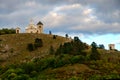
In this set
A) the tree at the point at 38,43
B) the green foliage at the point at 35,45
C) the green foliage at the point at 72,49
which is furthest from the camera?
the tree at the point at 38,43

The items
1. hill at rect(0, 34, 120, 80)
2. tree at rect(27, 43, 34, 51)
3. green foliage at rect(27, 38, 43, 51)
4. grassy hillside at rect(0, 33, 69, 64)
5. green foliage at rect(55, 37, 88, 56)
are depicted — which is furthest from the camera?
green foliage at rect(27, 38, 43, 51)

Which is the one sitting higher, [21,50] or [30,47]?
[30,47]

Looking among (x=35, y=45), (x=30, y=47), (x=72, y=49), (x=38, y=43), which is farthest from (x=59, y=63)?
(x=38, y=43)

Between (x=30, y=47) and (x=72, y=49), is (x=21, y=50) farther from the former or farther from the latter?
(x=72, y=49)

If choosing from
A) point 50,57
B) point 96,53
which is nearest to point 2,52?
point 50,57

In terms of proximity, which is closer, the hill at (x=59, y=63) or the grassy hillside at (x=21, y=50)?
the hill at (x=59, y=63)

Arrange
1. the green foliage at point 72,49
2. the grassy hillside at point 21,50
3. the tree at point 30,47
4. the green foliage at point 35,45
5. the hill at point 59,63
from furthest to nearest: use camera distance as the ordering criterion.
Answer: the green foliage at point 35,45 → the tree at point 30,47 → the grassy hillside at point 21,50 → the green foliage at point 72,49 → the hill at point 59,63

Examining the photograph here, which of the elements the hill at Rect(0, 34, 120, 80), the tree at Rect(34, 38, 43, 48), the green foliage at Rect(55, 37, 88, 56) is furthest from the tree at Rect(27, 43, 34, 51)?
the green foliage at Rect(55, 37, 88, 56)

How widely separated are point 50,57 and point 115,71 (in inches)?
1362

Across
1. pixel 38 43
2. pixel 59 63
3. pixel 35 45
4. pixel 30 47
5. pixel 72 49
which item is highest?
pixel 38 43

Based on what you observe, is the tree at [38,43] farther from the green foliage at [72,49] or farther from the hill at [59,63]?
the green foliage at [72,49]

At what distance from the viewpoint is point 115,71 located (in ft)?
473

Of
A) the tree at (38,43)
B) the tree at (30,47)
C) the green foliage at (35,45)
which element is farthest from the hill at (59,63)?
the tree at (38,43)

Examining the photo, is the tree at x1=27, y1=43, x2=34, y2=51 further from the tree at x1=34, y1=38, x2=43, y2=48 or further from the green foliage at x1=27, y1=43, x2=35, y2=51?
the tree at x1=34, y1=38, x2=43, y2=48
